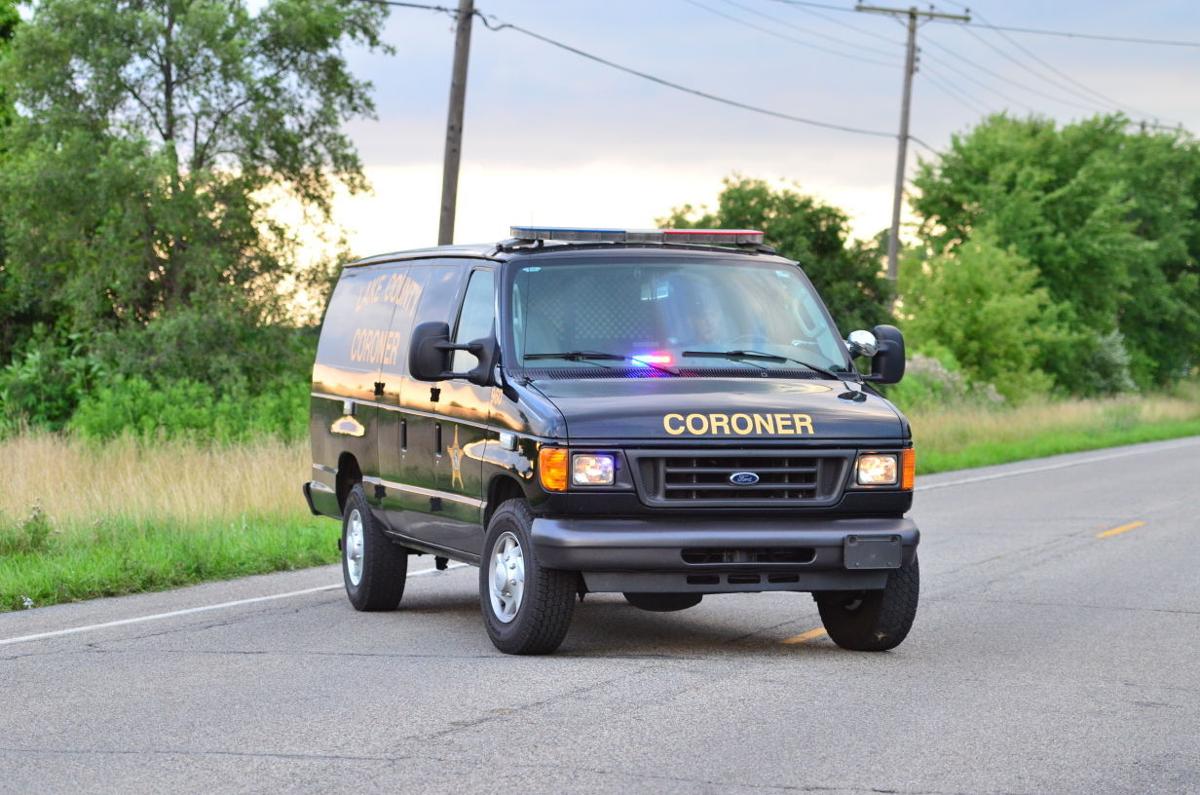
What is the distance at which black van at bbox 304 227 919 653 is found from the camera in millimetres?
8789

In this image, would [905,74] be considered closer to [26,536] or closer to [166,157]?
[166,157]

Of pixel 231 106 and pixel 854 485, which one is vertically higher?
pixel 231 106

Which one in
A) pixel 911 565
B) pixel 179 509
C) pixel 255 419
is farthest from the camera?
pixel 255 419

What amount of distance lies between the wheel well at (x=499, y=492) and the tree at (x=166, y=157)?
2015 cm

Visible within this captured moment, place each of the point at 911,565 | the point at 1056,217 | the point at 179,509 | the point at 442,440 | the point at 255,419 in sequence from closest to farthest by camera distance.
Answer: the point at 911,565
the point at 442,440
the point at 179,509
the point at 255,419
the point at 1056,217

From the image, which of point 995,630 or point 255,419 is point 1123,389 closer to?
point 255,419

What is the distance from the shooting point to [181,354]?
29.6m

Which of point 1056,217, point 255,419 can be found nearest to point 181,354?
point 255,419

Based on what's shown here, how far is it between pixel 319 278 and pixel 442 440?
2059 centimetres

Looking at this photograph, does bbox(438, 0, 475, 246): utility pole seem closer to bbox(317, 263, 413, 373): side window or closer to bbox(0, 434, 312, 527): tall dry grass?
bbox(0, 434, 312, 527): tall dry grass

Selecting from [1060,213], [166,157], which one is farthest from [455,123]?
[1060,213]

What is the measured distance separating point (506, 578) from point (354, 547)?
2.66 meters

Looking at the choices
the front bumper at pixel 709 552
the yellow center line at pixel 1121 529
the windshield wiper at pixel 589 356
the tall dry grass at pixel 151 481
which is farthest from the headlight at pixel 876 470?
the yellow center line at pixel 1121 529

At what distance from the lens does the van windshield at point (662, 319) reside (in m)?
9.69
